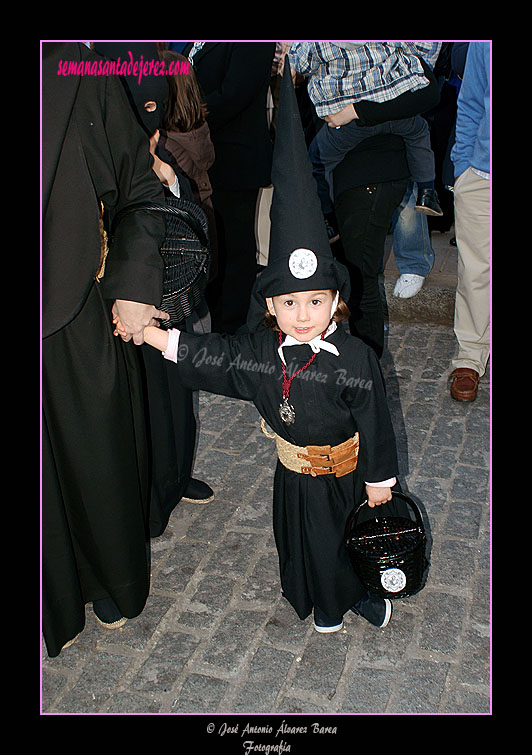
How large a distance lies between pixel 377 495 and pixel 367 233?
1.95 metres

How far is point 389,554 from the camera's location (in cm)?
262

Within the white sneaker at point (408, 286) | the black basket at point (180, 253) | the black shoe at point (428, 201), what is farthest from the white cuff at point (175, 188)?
the white sneaker at point (408, 286)

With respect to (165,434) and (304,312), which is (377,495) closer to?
(304,312)

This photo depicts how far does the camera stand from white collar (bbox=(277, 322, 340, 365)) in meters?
2.62

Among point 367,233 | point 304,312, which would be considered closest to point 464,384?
point 367,233

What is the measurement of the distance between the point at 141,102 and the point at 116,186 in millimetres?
848

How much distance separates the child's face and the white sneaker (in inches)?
132

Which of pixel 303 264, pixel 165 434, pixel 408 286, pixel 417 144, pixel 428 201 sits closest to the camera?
pixel 303 264

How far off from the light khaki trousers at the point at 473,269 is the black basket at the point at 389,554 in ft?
7.46

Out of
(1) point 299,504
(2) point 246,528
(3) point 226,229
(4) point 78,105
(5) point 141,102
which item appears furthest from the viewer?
(3) point 226,229

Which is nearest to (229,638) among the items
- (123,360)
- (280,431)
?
(280,431)

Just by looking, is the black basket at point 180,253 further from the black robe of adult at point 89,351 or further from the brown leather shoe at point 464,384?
the brown leather shoe at point 464,384

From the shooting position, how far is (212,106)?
452 cm

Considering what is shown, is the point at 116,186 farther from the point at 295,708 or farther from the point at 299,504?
the point at 295,708
